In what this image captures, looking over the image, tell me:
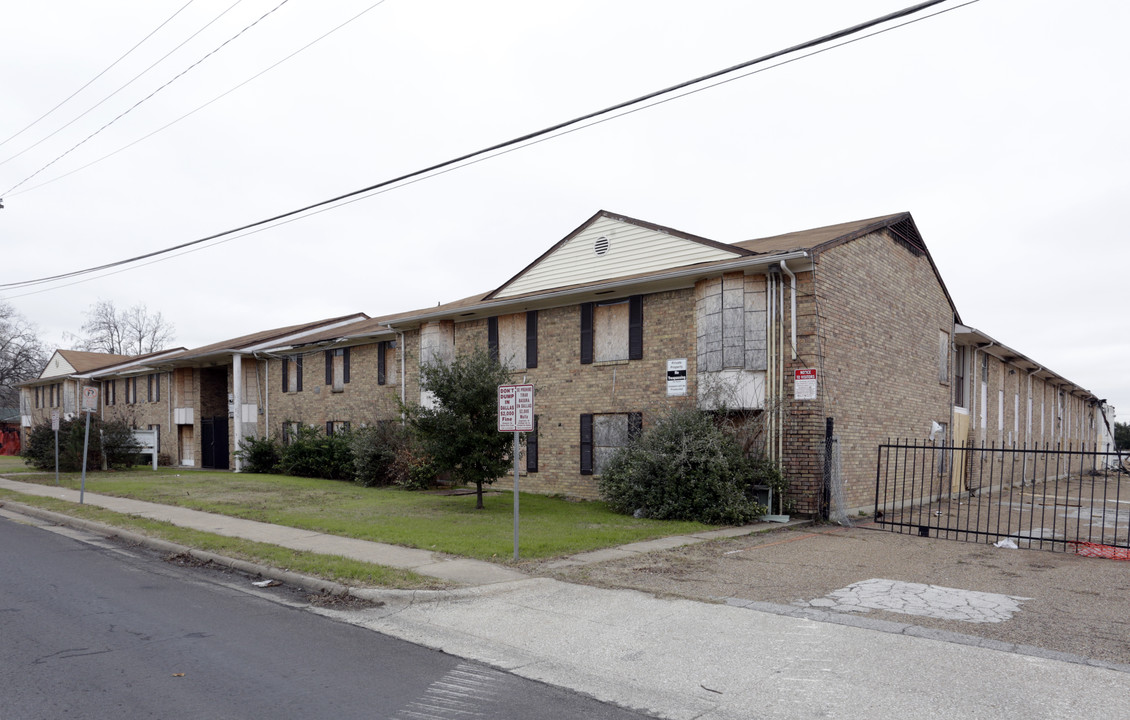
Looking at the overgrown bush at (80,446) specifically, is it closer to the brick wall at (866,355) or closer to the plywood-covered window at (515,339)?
the plywood-covered window at (515,339)

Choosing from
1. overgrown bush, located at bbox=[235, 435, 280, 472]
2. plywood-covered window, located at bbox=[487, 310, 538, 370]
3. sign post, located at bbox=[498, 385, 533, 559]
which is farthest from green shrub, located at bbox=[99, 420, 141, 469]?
sign post, located at bbox=[498, 385, 533, 559]

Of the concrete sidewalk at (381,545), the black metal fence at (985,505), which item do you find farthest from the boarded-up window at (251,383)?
the black metal fence at (985,505)

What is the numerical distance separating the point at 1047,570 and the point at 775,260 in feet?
22.4

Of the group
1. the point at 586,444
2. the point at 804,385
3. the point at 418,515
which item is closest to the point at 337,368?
the point at 586,444

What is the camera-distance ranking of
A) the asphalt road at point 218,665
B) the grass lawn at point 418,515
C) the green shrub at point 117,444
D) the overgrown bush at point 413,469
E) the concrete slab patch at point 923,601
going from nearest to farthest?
the asphalt road at point 218,665 → the concrete slab patch at point 923,601 → the grass lawn at point 418,515 → the overgrown bush at point 413,469 → the green shrub at point 117,444

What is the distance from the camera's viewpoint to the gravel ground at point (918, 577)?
6.88 meters

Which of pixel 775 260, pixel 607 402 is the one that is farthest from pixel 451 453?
pixel 775 260

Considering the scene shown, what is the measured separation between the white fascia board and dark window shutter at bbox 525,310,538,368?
24 centimetres

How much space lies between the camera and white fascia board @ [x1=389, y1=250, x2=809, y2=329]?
14773 millimetres

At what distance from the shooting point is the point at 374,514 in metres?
14.4

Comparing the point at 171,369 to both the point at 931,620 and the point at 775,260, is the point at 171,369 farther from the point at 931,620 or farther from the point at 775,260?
the point at 931,620

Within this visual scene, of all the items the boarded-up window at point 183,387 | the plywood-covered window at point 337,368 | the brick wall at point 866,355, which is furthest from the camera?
the boarded-up window at point 183,387

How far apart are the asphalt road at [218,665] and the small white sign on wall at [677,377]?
975cm

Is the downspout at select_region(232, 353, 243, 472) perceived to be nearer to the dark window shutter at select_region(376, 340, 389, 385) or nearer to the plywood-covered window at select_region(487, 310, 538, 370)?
the dark window shutter at select_region(376, 340, 389, 385)
